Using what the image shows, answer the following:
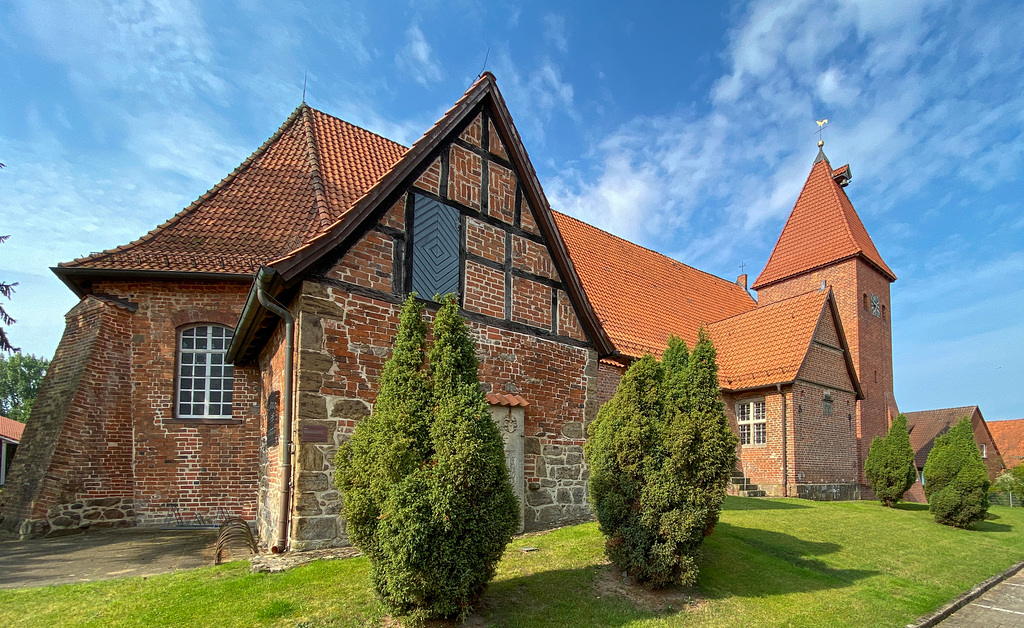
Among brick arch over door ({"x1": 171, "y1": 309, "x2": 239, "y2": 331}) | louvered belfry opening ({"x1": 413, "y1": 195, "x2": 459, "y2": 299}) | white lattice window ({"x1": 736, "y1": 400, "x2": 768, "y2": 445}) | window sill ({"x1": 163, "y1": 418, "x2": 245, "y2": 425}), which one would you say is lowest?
white lattice window ({"x1": 736, "y1": 400, "x2": 768, "y2": 445})

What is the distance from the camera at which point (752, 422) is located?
19.6m

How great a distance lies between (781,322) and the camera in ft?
68.6

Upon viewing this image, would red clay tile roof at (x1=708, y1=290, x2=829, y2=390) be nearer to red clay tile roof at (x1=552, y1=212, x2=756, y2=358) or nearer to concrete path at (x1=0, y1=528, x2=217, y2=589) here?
red clay tile roof at (x1=552, y1=212, x2=756, y2=358)

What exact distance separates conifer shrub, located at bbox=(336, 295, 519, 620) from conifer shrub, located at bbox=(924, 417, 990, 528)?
14986 mm

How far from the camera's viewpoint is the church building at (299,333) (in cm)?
760

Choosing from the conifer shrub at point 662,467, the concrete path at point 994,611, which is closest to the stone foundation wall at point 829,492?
the concrete path at point 994,611

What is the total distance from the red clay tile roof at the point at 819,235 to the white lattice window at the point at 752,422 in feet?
32.0

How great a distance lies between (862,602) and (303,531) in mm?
6865

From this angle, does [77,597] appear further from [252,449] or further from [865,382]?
[865,382]

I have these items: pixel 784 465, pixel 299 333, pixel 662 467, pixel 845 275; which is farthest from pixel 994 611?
pixel 845 275

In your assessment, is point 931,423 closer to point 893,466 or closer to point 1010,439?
point 1010,439

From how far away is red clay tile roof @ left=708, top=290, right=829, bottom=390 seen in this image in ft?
62.5

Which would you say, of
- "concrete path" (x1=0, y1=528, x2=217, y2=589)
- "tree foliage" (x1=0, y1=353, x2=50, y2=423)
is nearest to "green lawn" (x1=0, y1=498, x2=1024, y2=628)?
"concrete path" (x1=0, y1=528, x2=217, y2=589)

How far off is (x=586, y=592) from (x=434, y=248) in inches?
196
